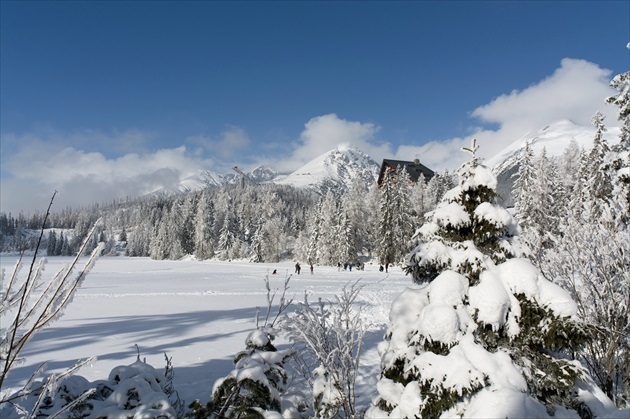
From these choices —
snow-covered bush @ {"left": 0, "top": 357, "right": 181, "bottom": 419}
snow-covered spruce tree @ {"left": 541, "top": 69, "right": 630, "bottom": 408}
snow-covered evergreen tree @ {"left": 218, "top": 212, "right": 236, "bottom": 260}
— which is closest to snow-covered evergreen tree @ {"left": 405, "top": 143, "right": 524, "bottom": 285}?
snow-covered spruce tree @ {"left": 541, "top": 69, "right": 630, "bottom": 408}

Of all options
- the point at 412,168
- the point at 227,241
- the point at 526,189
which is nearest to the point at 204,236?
the point at 227,241

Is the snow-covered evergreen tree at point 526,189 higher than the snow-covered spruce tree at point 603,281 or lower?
higher

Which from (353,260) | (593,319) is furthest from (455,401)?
(353,260)

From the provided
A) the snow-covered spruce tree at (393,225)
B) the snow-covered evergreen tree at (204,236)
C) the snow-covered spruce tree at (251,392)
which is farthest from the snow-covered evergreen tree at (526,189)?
the snow-covered evergreen tree at (204,236)

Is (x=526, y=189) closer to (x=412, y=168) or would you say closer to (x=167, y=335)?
(x=167, y=335)

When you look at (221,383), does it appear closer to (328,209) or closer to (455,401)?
(455,401)

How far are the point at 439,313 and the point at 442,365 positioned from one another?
0.47 meters

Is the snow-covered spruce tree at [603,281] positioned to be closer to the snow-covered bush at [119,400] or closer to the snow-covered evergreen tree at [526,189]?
the snow-covered bush at [119,400]

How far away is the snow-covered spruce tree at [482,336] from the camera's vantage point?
3.27m

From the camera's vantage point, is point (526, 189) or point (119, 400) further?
point (526, 189)

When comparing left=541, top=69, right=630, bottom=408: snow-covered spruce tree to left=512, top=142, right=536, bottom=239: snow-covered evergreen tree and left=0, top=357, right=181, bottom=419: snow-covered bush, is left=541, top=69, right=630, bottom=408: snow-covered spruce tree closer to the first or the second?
left=0, top=357, right=181, bottom=419: snow-covered bush

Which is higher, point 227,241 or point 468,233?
point 468,233

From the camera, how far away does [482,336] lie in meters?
3.71

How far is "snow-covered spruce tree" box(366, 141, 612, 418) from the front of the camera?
3.27 meters
